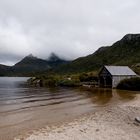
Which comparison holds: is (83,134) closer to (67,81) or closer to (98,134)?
(98,134)

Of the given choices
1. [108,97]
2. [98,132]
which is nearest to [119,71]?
[108,97]

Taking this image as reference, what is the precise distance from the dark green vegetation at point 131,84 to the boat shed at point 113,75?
236 centimetres

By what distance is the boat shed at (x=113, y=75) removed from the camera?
71.6 metres

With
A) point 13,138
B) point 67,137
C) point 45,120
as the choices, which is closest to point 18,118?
point 45,120

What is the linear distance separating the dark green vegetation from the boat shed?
236 cm

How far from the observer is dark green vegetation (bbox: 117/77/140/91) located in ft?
213

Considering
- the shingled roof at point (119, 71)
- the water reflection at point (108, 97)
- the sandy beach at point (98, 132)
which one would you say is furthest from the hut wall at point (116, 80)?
the sandy beach at point (98, 132)

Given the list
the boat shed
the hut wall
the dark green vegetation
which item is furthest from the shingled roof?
the dark green vegetation

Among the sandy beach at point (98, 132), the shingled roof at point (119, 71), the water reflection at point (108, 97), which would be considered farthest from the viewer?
the shingled roof at point (119, 71)

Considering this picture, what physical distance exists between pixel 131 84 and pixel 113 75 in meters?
7.10

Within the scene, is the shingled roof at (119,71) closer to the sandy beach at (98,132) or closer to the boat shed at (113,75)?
the boat shed at (113,75)

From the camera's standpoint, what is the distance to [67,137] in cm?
1647

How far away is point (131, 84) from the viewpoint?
6638 centimetres

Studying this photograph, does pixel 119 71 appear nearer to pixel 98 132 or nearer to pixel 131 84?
pixel 131 84
